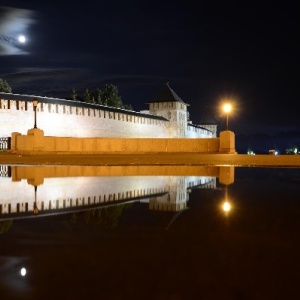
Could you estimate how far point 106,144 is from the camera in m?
29.3

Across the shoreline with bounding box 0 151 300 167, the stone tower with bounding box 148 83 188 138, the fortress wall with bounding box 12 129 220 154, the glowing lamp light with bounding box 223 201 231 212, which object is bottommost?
the glowing lamp light with bounding box 223 201 231 212

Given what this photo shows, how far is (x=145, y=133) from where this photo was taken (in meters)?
59.9

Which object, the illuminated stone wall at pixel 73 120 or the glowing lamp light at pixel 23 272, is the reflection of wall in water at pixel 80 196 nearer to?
the glowing lamp light at pixel 23 272

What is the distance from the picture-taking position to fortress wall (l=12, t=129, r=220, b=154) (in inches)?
1013

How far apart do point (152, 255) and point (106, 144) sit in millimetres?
26941

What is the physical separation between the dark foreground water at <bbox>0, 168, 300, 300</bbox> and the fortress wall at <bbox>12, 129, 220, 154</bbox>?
22.3 metres

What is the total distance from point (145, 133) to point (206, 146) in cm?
3345

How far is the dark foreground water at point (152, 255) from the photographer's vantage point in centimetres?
197

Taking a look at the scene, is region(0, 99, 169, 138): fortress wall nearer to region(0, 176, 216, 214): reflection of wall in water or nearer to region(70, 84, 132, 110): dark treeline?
region(70, 84, 132, 110): dark treeline

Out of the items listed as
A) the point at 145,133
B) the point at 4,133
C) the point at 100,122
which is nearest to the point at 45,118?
the point at 4,133

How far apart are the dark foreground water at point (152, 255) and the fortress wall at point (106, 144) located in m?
22.3

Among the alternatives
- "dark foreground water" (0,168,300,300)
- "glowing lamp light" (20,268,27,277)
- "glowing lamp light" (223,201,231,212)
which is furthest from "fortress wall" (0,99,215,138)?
"glowing lamp light" (20,268,27,277)

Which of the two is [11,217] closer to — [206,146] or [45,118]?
[206,146]

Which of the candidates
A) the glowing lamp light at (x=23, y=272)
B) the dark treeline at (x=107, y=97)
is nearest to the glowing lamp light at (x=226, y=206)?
the glowing lamp light at (x=23, y=272)
